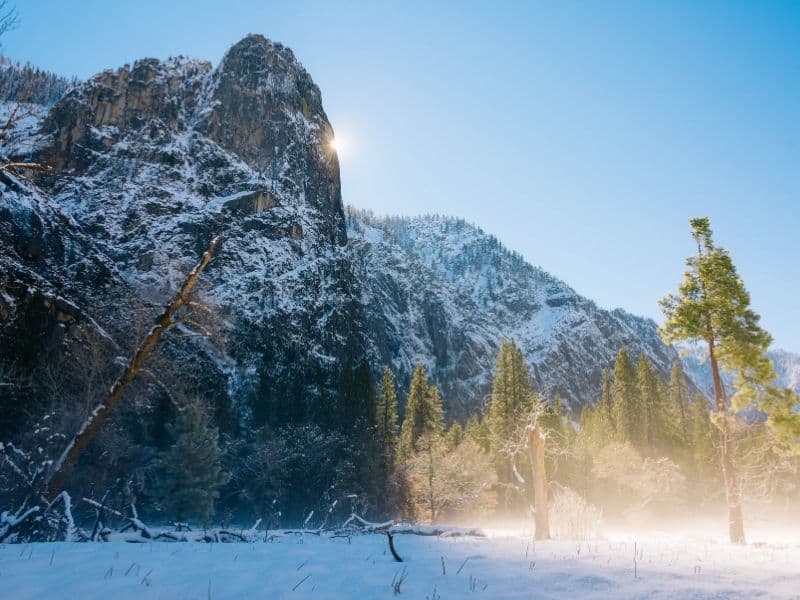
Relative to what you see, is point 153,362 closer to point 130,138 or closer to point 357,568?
point 357,568

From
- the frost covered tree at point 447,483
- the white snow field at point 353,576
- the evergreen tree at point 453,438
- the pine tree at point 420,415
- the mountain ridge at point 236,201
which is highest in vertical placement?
the mountain ridge at point 236,201

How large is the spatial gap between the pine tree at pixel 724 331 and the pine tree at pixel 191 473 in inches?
1201

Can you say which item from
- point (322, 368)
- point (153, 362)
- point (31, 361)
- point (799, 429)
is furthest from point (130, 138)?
point (799, 429)

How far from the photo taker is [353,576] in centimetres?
420

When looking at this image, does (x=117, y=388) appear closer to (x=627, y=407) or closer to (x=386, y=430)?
(x=386, y=430)

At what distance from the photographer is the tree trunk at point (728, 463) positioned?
50.9 feet

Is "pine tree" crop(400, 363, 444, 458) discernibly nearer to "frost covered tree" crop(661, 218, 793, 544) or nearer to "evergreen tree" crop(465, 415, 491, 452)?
"evergreen tree" crop(465, 415, 491, 452)

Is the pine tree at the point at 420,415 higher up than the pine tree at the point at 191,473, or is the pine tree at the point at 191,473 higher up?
the pine tree at the point at 420,415

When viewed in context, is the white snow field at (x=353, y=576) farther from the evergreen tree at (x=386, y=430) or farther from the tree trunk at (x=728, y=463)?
the evergreen tree at (x=386, y=430)

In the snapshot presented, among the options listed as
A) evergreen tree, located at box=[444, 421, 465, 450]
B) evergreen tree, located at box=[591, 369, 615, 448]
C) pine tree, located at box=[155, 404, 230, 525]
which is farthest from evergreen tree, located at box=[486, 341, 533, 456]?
pine tree, located at box=[155, 404, 230, 525]

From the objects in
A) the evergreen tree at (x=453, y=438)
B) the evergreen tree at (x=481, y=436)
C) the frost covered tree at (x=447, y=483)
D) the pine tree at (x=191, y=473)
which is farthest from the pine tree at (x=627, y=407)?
the pine tree at (x=191, y=473)

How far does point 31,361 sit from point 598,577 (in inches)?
1463

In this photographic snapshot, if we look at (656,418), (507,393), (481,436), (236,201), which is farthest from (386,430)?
(236,201)

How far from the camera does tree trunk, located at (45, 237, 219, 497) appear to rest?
31.4 ft
